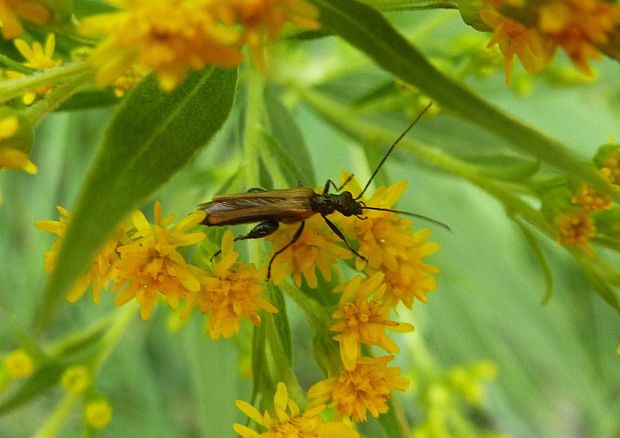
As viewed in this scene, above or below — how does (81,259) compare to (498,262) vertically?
above

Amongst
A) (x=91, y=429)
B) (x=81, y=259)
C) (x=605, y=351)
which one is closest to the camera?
(x=81, y=259)

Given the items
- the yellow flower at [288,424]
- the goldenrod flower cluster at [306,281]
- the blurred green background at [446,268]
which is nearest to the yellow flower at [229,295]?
the goldenrod flower cluster at [306,281]

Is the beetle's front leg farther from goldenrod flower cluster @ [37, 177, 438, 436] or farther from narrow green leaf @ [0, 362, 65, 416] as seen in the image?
narrow green leaf @ [0, 362, 65, 416]

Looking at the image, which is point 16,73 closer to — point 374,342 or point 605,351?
point 374,342

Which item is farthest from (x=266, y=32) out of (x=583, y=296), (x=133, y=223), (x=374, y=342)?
(x=583, y=296)

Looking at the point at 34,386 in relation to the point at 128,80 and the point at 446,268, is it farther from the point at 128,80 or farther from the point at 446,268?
the point at 446,268

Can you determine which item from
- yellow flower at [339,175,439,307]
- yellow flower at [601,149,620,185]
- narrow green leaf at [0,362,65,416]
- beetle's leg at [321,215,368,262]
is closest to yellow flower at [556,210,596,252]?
yellow flower at [601,149,620,185]

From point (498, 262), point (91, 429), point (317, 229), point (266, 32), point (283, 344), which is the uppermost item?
point (266, 32)
